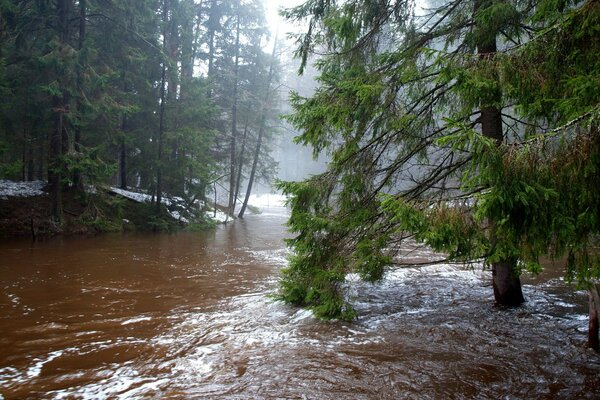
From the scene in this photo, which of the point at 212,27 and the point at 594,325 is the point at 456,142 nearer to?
the point at 594,325

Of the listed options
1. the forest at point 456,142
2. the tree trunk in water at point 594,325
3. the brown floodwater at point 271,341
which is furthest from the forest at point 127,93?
the tree trunk in water at point 594,325

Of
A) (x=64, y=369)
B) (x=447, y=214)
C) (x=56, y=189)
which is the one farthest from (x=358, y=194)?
(x=56, y=189)

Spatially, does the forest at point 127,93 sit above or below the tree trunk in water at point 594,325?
above

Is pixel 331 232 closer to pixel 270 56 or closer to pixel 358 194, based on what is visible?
pixel 358 194

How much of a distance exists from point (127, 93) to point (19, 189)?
6.33 metres

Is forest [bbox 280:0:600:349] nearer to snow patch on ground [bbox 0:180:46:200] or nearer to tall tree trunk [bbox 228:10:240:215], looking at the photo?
snow patch on ground [bbox 0:180:46:200]

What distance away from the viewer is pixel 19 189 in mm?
15438

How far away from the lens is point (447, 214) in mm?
3875

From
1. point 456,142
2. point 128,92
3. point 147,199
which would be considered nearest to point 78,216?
point 147,199

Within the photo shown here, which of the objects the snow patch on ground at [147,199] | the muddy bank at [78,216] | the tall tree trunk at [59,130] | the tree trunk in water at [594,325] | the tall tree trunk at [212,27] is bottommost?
the tree trunk in water at [594,325]

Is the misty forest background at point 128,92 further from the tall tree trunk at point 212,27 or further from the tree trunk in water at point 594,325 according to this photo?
the tree trunk in water at point 594,325

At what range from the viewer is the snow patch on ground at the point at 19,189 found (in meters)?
14.8

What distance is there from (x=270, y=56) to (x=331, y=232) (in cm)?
2621

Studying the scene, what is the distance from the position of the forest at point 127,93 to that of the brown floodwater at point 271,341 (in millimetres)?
8338
